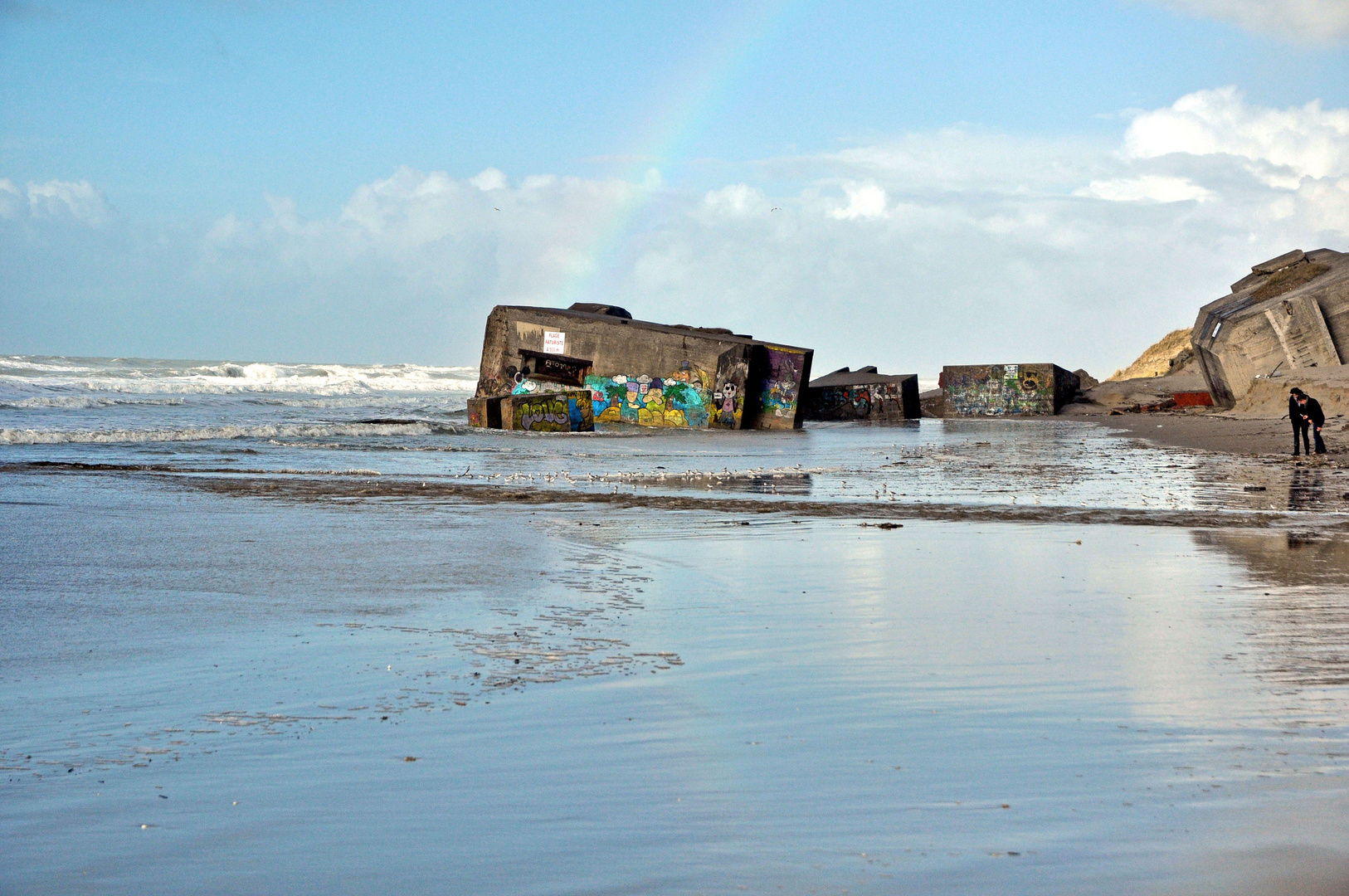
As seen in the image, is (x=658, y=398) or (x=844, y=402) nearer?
(x=658, y=398)

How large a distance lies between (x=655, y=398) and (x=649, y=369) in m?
0.69

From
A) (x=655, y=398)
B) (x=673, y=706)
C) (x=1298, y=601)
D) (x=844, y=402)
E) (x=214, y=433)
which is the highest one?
(x=844, y=402)

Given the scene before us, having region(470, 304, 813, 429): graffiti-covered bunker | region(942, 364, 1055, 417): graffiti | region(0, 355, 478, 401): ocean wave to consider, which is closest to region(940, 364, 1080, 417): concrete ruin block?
region(942, 364, 1055, 417): graffiti

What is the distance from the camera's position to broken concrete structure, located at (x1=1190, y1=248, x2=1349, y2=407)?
22.8 meters

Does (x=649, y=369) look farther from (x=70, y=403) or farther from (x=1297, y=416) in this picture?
(x=70, y=403)

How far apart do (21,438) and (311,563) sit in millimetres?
13313

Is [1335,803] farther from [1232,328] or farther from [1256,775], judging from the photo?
[1232,328]

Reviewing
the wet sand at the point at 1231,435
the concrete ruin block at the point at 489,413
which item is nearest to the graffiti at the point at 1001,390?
the wet sand at the point at 1231,435

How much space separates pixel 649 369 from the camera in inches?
1007

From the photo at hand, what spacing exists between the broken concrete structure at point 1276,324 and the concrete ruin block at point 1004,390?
Answer: 195 inches

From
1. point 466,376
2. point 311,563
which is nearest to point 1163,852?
point 311,563

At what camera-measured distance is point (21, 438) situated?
17.1 metres

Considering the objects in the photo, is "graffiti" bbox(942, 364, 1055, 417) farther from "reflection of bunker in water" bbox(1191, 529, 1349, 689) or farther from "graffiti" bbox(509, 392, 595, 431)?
"reflection of bunker in water" bbox(1191, 529, 1349, 689)

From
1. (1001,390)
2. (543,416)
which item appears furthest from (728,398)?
(1001,390)
